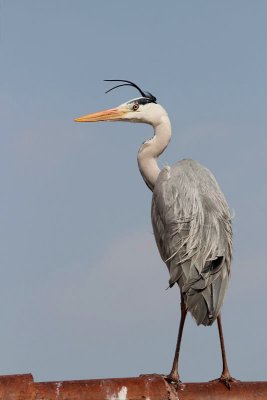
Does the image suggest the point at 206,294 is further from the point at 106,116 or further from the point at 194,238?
the point at 106,116

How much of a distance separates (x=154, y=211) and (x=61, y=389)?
3.08 metres

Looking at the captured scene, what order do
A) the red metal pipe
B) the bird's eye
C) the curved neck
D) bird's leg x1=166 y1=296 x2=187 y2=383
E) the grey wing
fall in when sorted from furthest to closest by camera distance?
the bird's eye → the curved neck → the grey wing → bird's leg x1=166 y1=296 x2=187 y2=383 → the red metal pipe

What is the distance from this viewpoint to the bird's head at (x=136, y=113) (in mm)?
8852

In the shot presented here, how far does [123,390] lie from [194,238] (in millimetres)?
2213

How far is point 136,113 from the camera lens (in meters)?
8.98

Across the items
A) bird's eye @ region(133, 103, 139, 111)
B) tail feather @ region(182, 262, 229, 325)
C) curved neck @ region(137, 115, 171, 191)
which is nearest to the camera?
tail feather @ region(182, 262, 229, 325)

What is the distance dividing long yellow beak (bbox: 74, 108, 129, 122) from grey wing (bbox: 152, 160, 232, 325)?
1566 millimetres

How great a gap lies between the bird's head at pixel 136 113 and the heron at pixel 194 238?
46.7 inches

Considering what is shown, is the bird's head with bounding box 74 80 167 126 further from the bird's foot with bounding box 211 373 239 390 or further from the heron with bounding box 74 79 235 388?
the bird's foot with bounding box 211 373 239 390

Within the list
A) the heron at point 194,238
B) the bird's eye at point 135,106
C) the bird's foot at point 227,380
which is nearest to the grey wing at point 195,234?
the heron at point 194,238

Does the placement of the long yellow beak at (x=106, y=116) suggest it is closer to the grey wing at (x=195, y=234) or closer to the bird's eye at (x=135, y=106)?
the bird's eye at (x=135, y=106)

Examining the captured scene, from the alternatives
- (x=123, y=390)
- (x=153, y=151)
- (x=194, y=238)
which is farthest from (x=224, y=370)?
(x=153, y=151)

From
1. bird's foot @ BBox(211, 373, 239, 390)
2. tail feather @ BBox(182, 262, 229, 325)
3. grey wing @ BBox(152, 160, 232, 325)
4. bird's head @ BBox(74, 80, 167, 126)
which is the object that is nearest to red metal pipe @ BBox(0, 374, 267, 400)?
bird's foot @ BBox(211, 373, 239, 390)

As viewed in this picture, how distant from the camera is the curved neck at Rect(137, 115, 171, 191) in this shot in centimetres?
856
